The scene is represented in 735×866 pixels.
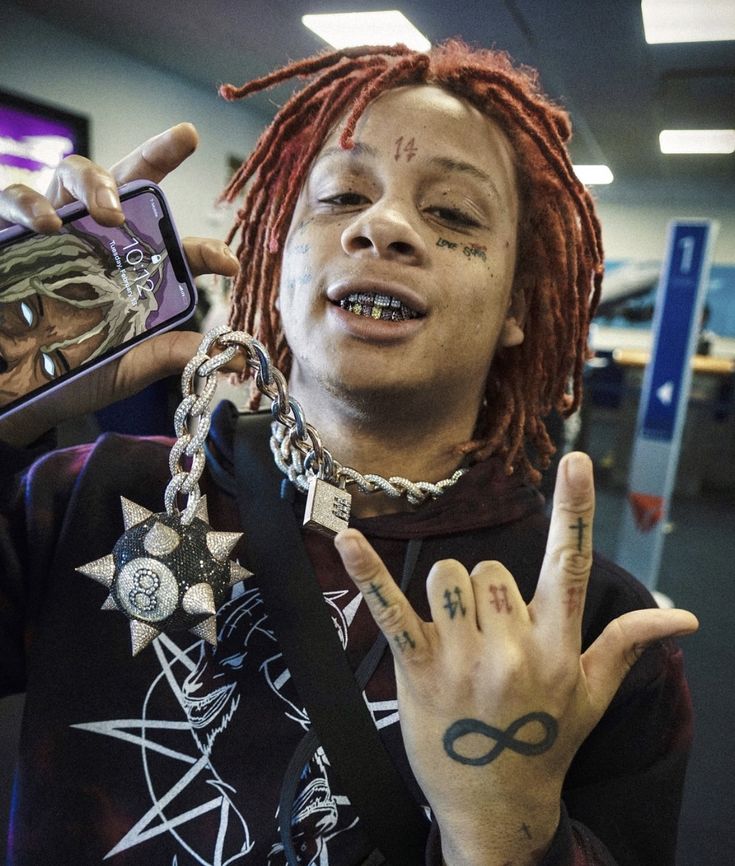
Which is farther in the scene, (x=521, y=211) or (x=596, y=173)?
(x=596, y=173)

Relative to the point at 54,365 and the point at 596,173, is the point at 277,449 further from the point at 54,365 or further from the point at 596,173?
the point at 596,173

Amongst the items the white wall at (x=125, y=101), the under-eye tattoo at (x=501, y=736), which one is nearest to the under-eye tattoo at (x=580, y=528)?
the under-eye tattoo at (x=501, y=736)

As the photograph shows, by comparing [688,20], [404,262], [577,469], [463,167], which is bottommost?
[577,469]

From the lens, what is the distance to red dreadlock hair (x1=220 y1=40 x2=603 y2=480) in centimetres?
93

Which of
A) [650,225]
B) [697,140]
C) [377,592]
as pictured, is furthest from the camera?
[650,225]

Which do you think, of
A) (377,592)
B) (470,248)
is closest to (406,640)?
(377,592)

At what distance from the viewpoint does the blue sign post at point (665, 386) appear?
2.88 meters

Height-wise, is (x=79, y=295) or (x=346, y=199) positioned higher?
(x=346, y=199)

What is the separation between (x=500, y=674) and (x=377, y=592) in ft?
0.36

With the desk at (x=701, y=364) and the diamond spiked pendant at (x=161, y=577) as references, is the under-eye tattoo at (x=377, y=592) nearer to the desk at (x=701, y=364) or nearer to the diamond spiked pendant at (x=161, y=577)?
the diamond spiked pendant at (x=161, y=577)

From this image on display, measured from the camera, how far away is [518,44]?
3873 mm

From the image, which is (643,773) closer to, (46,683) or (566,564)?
(566,564)

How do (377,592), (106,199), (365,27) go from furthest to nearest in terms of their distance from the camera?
(365,27) → (106,199) → (377,592)

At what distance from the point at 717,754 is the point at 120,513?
2120 millimetres
